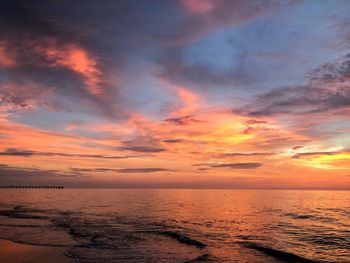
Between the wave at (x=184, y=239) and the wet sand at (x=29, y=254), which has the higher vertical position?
the wet sand at (x=29, y=254)

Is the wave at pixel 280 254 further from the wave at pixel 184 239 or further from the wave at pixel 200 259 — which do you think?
the wave at pixel 200 259

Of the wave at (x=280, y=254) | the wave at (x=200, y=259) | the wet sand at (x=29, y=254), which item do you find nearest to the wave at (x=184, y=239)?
the wave at (x=200, y=259)

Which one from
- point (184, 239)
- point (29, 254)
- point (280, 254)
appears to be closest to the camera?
point (29, 254)

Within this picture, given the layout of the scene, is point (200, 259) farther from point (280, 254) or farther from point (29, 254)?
point (29, 254)

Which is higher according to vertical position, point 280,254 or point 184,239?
point 184,239

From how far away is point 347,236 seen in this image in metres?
38.1

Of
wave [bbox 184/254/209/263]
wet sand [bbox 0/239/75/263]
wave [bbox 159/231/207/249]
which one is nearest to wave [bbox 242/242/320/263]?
wave [bbox 159/231/207/249]

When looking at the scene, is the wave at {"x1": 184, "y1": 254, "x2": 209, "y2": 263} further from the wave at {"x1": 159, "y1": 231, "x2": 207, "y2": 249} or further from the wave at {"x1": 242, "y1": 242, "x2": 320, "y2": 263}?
the wave at {"x1": 242, "y1": 242, "x2": 320, "y2": 263}

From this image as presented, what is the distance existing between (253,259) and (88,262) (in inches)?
488

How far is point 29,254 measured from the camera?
22.2 m

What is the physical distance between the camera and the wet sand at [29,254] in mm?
20672

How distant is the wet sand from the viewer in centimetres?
2067

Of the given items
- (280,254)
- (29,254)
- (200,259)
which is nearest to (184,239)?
(200,259)

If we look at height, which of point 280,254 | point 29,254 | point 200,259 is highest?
point 29,254
